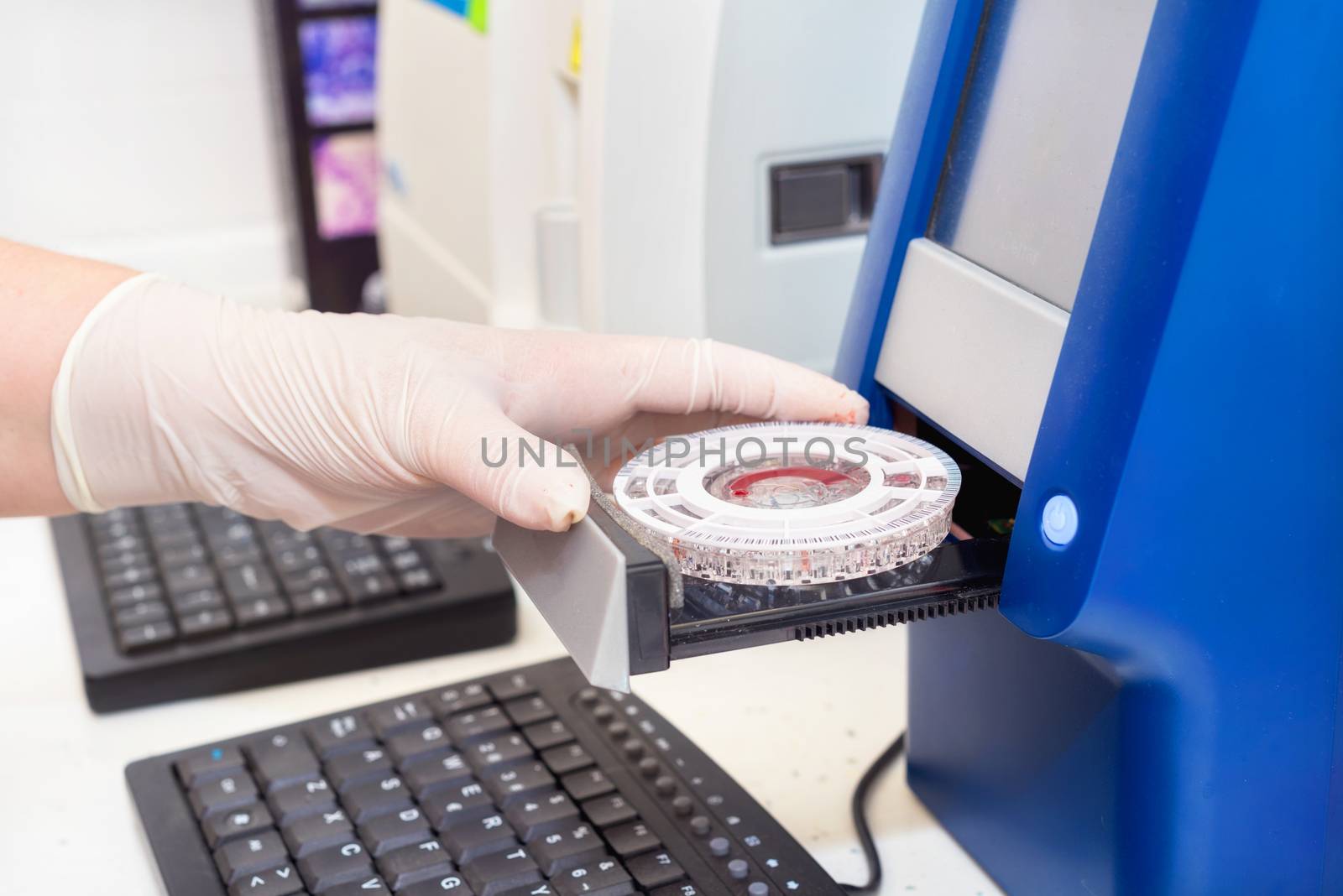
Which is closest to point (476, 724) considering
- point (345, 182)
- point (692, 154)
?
point (692, 154)

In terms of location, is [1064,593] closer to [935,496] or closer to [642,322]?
[935,496]

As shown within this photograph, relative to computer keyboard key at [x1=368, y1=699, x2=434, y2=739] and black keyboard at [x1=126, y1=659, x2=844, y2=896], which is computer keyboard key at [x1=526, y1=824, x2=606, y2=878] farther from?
computer keyboard key at [x1=368, y1=699, x2=434, y2=739]

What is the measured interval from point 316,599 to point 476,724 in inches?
6.8

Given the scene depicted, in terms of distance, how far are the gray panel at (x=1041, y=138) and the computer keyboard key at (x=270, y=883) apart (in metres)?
0.36

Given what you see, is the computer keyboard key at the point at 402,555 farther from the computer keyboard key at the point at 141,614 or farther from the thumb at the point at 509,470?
the thumb at the point at 509,470

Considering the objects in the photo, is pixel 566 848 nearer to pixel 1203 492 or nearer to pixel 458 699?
pixel 458 699

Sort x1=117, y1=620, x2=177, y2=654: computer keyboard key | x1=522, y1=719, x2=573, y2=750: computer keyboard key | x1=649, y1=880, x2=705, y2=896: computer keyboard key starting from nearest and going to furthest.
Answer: x1=649, y1=880, x2=705, y2=896: computer keyboard key < x1=522, y1=719, x2=573, y2=750: computer keyboard key < x1=117, y1=620, x2=177, y2=654: computer keyboard key

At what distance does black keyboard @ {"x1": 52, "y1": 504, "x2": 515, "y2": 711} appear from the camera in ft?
2.32

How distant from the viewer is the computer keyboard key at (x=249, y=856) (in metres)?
0.52

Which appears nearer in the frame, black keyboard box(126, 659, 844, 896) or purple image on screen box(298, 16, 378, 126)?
black keyboard box(126, 659, 844, 896)

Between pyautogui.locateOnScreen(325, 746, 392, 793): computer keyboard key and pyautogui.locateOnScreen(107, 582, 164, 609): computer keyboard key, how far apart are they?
0.21m

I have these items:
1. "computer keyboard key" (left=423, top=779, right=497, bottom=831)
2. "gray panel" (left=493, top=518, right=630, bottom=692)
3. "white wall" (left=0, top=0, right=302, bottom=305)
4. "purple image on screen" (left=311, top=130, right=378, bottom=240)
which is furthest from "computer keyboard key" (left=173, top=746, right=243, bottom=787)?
"white wall" (left=0, top=0, right=302, bottom=305)

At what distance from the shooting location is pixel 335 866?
20.6 inches

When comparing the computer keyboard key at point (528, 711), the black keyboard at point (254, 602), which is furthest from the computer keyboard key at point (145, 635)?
the computer keyboard key at point (528, 711)
